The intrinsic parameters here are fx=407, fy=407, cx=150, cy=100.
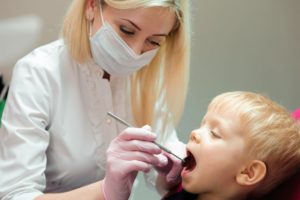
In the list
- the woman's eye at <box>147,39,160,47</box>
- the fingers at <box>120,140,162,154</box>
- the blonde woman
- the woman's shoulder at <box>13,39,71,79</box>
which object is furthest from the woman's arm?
the woman's eye at <box>147,39,160,47</box>

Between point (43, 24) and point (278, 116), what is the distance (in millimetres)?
1414

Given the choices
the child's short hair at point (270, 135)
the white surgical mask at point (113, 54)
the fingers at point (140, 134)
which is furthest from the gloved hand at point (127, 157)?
the white surgical mask at point (113, 54)

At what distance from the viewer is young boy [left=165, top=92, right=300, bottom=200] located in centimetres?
93

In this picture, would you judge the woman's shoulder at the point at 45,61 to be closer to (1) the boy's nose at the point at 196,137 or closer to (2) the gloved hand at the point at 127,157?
(2) the gloved hand at the point at 127,157

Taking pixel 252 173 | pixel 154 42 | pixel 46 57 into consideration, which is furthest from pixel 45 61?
pixel 252 173

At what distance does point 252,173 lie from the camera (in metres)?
0.94

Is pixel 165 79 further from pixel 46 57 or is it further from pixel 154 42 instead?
pixel 46 57

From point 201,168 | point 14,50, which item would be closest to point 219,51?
point 14,50

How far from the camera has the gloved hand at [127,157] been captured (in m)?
0.95

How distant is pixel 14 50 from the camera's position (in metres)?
2.02

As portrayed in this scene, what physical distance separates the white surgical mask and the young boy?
1.15 ft

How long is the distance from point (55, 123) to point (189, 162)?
43 cm

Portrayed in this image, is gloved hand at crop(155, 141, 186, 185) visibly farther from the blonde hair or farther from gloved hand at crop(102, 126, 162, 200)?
the blonde hair

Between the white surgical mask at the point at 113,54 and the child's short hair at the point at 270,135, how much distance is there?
1.22 feet
